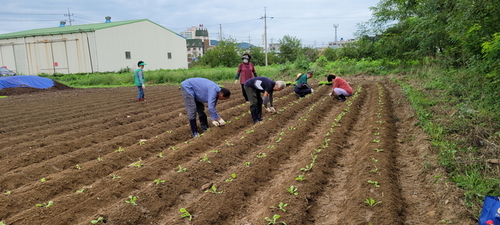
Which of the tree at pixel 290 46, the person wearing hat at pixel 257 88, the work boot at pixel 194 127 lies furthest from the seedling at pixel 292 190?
the tree at pixel 290 46

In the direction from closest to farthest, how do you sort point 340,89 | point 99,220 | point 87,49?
1. point 99,220
2. point 340,89
3. point 87,49

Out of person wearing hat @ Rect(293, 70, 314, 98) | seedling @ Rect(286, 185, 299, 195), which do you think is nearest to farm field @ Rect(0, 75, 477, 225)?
seedling @ Rect(286, 185, 299, 195)

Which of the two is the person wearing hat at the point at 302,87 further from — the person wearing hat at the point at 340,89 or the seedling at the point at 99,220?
the seedling at the point at 99,220

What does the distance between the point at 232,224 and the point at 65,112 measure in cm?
897

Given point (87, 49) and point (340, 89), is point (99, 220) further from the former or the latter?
point (87, 49)

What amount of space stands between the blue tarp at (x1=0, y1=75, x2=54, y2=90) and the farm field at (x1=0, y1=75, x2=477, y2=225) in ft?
42.5

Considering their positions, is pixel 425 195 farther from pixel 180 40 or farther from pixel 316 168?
pixel 180 40

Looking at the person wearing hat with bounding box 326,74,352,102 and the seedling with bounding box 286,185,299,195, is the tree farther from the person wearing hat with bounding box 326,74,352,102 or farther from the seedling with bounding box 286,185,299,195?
the seedling with bounding box 286,185,299,195

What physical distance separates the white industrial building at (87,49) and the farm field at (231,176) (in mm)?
22916

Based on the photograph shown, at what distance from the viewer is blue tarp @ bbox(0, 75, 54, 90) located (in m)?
18.3

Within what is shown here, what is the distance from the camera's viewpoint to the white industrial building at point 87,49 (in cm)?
2877

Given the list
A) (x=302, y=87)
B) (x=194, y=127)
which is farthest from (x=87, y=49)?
(x=194, y=127)

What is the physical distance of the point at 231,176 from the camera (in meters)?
4.54

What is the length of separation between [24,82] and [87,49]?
10.5 meters
